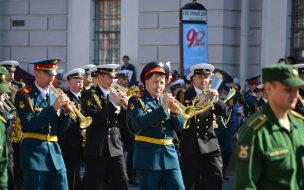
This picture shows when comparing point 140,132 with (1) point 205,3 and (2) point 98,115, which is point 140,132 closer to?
(2) point 98,115

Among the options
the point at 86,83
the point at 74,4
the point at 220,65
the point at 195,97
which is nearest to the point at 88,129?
the point at 195,97

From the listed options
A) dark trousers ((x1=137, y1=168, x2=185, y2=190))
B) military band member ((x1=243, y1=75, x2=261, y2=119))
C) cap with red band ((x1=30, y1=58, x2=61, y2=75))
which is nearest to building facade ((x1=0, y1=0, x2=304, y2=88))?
military band member ((x1=243, y1=75, x2=261, y2=119))

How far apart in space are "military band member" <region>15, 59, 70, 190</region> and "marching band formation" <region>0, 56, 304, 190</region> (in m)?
0.01

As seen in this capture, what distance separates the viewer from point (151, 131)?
933 centimetres

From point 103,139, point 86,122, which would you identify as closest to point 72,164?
point 103,139

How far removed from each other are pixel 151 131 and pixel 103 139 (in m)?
1.50

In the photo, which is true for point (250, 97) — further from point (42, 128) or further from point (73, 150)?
point (42, 128)

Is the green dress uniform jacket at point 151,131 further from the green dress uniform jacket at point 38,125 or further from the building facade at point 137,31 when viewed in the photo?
the building facade at point 137,31

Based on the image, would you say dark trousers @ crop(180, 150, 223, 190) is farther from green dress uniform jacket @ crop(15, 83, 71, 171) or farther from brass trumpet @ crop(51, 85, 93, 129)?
green dress uniform jacket @ crop(15, 83, 71, 171)

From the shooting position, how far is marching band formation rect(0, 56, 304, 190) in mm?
5922

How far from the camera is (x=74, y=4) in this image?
21797 mm

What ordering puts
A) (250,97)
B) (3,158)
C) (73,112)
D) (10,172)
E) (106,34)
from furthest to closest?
(106,34)
(250,97)
(10,172)
(73,112)
(3,158)

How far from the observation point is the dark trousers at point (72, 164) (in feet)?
38.7

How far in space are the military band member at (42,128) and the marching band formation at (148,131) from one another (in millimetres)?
11
